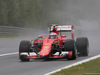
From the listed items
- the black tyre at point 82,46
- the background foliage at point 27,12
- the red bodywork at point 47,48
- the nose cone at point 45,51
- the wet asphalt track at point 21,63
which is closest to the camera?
the wet asphalt track at point 21,63

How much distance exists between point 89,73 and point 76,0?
112 ft

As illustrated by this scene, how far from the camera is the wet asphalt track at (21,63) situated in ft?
29.2

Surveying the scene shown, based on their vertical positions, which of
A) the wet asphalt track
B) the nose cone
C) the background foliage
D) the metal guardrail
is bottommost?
the wet asphalt track

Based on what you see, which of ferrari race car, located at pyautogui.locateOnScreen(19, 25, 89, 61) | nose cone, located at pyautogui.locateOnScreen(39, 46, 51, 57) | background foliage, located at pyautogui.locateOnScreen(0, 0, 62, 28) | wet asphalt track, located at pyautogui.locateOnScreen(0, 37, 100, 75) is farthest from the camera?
background foliage, located at pyautogui.locateOnScreen(0, 0, 62, 28)

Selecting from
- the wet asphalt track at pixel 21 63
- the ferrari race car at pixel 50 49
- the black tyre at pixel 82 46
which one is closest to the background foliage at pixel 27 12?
the wet asphalt track at pixel 21 63

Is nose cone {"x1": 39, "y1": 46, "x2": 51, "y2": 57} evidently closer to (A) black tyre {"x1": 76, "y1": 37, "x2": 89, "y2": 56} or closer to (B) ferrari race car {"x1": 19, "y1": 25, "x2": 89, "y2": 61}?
(B) ferrari race car {"x1": 19, "y1": 25, "x2": 89, "y2": 61}

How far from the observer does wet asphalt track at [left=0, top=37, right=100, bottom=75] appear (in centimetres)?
891

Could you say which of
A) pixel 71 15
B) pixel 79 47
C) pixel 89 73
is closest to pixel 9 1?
pixel 71 15

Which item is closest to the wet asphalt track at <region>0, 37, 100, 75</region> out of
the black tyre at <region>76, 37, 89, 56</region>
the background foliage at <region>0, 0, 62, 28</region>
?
the black tyre at <region>76, 37, 89, 56</region>

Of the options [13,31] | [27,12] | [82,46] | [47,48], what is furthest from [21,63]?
[27,12]

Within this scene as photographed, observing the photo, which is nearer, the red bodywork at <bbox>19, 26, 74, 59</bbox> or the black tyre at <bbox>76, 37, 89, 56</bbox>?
the red bodywork at <bbox>19, 26, 74, 59</bbox>

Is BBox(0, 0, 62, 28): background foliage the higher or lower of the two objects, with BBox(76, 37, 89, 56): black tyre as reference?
higher

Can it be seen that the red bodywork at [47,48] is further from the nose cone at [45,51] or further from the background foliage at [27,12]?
the background foliage at [27,12]

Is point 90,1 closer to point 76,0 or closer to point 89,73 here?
point 76,0
